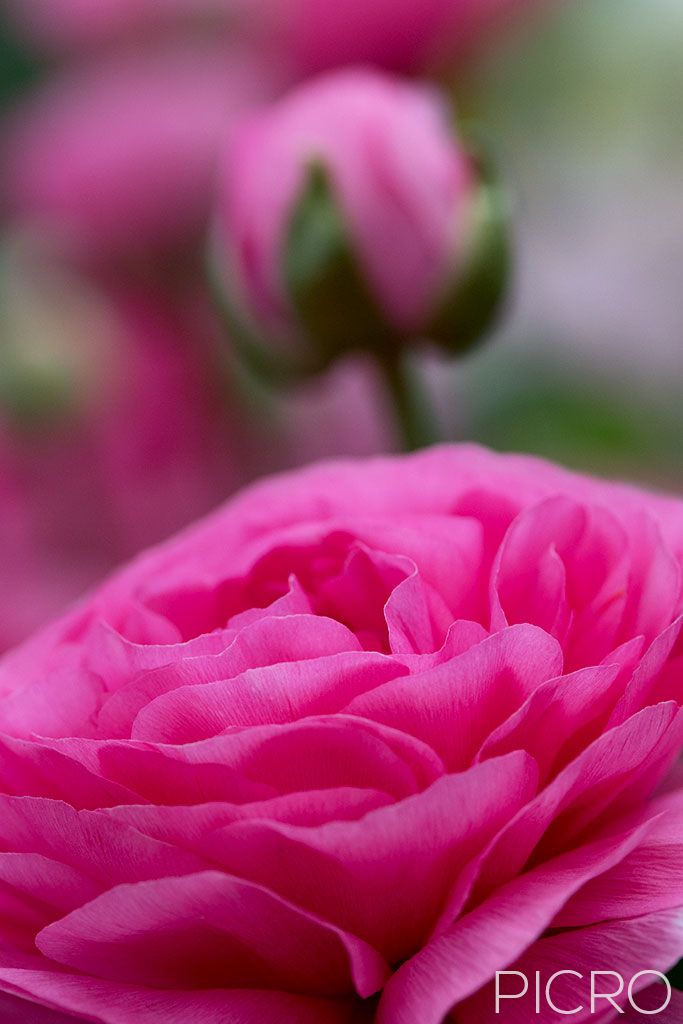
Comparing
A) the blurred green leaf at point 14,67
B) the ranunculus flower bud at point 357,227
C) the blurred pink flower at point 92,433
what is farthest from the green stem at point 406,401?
the blurred green leaf at point 14,67

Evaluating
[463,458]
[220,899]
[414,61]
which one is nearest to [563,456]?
[414,61]

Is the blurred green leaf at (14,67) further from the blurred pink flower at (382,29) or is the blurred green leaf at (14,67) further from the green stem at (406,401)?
the green stem at (406,401)

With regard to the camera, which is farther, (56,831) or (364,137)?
(364,137)

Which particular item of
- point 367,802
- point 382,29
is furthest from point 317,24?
point 367,802

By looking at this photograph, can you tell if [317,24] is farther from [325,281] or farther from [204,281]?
[325,281]

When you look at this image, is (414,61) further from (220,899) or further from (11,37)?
(220,899)

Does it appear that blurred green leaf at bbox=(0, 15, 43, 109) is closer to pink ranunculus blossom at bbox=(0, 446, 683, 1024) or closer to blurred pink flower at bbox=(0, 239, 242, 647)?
blurred pink flower at bbox=(0, 239, 242, 647)
